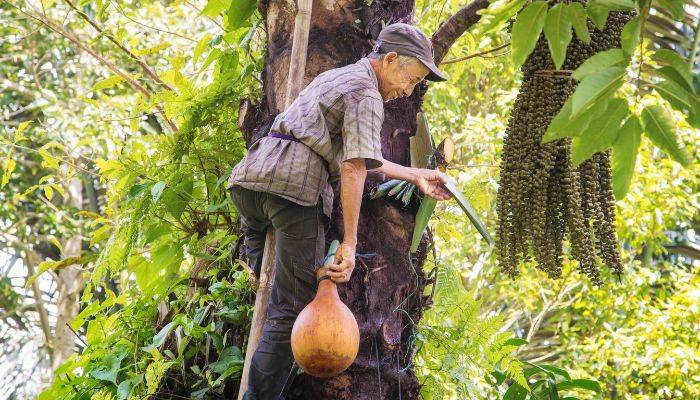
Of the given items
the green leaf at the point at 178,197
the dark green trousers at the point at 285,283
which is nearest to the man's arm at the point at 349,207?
the dark green trousers at the point at 285,283

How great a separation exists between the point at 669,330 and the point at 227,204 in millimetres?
4357

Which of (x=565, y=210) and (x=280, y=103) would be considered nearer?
(x=565, y=210)

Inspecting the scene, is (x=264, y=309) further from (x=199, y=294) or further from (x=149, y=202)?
(x=149, y=202)

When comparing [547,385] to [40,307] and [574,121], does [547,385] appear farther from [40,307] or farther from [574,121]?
[40,307]

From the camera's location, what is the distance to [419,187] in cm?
288

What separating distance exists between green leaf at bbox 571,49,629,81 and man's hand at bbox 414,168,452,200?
1.09 m

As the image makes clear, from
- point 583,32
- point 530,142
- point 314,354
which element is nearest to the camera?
point 583,32

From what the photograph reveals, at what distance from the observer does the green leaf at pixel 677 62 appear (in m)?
1.80

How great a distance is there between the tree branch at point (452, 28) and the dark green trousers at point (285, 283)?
90 centimetres

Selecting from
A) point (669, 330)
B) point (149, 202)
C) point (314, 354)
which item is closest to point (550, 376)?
point (314, 354)

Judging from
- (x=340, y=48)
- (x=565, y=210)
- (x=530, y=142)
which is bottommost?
(x=565, y=210)

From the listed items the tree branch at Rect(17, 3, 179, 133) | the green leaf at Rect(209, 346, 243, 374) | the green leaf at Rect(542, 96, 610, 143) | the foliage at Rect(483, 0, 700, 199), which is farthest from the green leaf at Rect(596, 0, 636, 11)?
the tree branch at Rect(17, 3, 179, 133)

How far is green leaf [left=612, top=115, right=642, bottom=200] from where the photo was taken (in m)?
1.89

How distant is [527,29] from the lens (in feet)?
6.37
